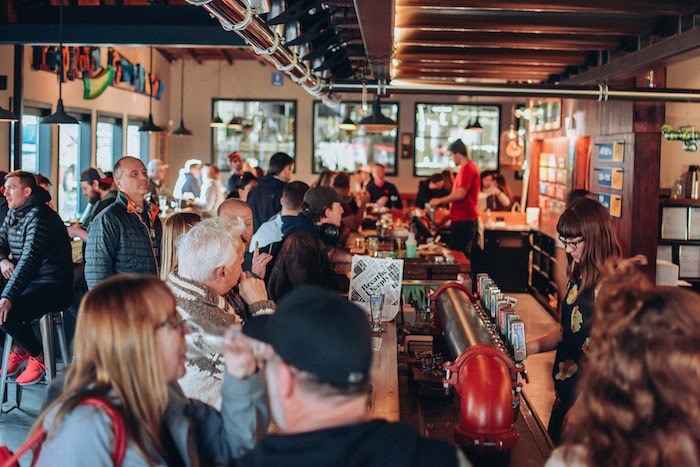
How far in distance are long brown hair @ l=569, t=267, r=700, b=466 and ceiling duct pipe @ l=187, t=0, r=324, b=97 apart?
1959 mm

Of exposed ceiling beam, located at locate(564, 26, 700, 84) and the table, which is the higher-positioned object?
exposed ceiling beam, located at locate(564, 26, 700, 84)

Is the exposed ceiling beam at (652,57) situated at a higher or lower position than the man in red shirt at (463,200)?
higher

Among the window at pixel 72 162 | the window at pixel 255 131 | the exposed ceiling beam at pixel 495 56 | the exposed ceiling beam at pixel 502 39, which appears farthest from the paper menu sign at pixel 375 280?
the window at pixel 255 131

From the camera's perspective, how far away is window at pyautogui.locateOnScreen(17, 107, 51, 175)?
405 inches

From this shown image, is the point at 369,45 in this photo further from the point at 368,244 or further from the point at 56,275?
the point at 368,244

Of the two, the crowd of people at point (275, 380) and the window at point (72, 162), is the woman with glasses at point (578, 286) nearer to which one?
the crowd of people at point (275, 380)

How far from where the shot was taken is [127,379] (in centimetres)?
189

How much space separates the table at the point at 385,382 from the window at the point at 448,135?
14.8 m

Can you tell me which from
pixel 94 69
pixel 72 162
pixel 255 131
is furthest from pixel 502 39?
pixel 255 131

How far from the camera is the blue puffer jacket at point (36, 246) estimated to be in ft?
18.7

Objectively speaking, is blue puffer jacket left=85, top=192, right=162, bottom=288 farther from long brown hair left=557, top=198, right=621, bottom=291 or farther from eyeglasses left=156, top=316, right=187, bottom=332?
eyeglasses left=156, top=316, right=187, bottom=332

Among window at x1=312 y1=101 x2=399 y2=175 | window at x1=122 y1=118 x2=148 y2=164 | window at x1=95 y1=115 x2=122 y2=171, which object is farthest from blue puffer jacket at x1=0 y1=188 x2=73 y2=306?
Answer: window at x1=312 y1=101 x2=399 y2=175

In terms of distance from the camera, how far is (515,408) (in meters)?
3.11

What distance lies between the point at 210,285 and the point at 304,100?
1634cm
